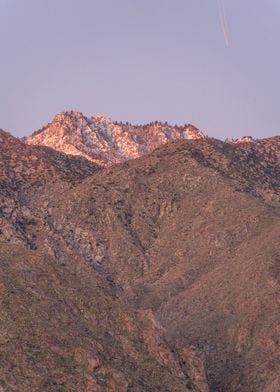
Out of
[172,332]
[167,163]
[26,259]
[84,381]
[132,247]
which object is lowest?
[84,381]

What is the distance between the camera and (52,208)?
431 ft

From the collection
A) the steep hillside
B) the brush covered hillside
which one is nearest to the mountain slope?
the brush covered hillside

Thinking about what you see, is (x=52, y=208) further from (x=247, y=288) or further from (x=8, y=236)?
(x=247, y=288)

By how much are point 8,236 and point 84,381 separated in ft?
182

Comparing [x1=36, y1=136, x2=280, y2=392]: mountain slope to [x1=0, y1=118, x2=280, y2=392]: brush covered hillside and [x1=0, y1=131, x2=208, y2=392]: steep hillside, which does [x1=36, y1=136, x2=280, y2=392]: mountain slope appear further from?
[x1=0, y1=131, x2=208, y2=392]: steep hillside

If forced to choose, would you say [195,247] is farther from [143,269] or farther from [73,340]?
[73,340]

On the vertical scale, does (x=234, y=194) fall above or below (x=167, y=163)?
below

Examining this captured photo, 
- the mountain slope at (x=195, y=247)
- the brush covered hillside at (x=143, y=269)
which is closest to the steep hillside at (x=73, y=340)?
the brush covered hillside at (x=143, y=269)

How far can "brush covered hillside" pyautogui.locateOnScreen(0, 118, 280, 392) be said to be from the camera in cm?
6322

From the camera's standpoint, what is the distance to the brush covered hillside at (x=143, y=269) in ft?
207

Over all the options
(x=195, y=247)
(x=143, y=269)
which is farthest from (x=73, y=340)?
(x=195, y=247)

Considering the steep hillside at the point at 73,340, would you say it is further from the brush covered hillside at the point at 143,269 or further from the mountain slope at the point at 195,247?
the mountain slope at the point at 195,247

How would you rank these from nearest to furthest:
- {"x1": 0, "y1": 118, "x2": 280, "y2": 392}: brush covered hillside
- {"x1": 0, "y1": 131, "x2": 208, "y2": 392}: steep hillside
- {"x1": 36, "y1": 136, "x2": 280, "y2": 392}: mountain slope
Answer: {"x1": 0, "y1": 131, "x2": 208, "y2": 392}: steep hillside
{"x1": 0, "y1": 118, "x2": 280, "y2": 392}: brush covered hillside
{"x1": 36, "y1": 136, "x2": 280, "y2": 392}: mountain slope

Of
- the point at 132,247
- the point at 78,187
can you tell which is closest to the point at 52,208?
the point at 78,187
